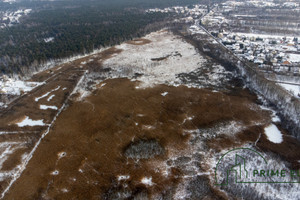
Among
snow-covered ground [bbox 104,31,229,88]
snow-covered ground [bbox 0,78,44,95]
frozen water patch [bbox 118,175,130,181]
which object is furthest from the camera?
snow-covered ground [bbox 104,31,229,88]

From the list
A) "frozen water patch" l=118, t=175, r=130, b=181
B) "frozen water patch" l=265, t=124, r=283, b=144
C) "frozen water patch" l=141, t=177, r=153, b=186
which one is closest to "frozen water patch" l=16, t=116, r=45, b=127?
"frozen water patch" l=118, t=175, r=130, b=181

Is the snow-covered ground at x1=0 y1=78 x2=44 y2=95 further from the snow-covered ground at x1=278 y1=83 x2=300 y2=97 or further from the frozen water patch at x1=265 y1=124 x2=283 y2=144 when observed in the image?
the snow-covered ground at x1=278 y1=83 x2=300 y2=97

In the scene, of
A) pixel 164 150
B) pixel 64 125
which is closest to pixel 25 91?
pixel 64 125

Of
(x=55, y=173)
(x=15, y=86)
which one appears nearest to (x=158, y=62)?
(x=15, y=86)

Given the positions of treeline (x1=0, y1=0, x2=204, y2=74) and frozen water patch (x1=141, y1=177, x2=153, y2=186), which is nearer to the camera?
frozen water patch (x1=141, y1=177, x2=153, y2=186)

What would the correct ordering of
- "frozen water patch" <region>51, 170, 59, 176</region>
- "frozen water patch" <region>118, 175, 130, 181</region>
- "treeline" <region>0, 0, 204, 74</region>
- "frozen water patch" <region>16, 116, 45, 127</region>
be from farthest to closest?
"treeline" <region>0, 0, 204, 74</region> < "frozen water patch" <region>16, 116, 45, 127</region> < "frozen water patch" <region>51, 170, 59, 176</region> < "frozen water patch" <region>118, 175, 130, 181</region>

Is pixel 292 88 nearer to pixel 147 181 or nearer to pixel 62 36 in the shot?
pixel 147 181

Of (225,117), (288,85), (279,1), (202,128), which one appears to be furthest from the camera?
(279,1)

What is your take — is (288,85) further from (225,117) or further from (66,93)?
(66,93)

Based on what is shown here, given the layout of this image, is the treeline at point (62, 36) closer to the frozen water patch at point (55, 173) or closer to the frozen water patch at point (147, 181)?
the frozen water patch at point (55, 173)
